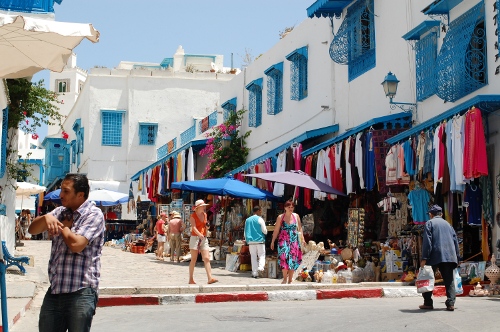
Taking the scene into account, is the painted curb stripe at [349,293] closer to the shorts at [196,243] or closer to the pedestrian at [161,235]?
the shorts at [196,243]

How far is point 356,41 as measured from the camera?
2023 centimetres

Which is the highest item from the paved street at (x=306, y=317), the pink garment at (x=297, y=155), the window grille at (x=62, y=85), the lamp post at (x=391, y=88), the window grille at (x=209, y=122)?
the window grille at (x=62, y=85)

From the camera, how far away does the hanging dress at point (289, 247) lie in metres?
15.8

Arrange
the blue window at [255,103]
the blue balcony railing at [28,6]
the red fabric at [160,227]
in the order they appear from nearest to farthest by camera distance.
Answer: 1. the blue balcony railing at [28,6]
2. the red fabric at [160,227]
3. the blue window at [255,103]

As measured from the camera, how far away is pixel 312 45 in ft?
76.7

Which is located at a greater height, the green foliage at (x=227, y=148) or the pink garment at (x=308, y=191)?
the green foliage at (x=227, y=148)

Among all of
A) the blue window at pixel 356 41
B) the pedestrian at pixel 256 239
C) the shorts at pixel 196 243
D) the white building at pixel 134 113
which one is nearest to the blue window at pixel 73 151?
Result: the white building at pixel 134 113

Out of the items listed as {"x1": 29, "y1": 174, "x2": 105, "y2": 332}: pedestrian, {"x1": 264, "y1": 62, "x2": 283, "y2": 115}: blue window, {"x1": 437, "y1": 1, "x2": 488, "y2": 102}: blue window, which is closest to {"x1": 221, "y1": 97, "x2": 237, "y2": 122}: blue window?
{"x1": 264, "y1": 62, "x2": 283, "y2": 115}: blue window

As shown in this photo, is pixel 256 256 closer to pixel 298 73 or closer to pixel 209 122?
pixel 298 73

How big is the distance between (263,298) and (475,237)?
421cm

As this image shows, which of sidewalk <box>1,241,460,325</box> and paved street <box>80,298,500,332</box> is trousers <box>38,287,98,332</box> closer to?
paved street <box>80,298,500,332</box>

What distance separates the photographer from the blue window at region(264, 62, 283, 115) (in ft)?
84.7

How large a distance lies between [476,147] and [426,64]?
11.7 feet

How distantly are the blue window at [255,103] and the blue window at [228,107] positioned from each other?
6.01ft
